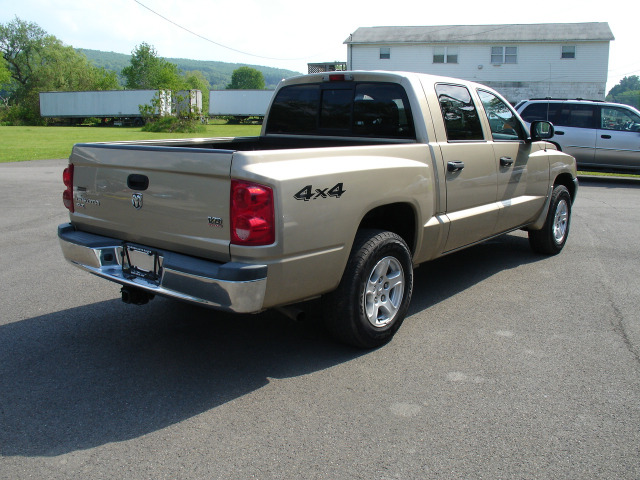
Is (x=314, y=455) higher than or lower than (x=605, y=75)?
lower

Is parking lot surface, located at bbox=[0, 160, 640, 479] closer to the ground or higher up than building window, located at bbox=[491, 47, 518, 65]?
closer to the ground

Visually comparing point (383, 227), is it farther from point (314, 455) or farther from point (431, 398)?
point (314, 455)

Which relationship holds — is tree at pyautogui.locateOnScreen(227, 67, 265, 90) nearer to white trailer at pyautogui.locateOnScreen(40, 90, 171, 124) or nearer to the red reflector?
white trailer at pyautogui.locateOnScreen(40, 90, 171, 124)

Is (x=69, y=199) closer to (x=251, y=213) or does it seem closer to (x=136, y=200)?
(x=136, y=200)

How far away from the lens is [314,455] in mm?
2867

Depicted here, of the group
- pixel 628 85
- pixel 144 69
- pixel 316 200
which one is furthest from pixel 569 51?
pixel 628 85

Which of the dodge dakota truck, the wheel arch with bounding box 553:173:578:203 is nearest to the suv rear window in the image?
the wheel arch with bounding box 553:173:578:203

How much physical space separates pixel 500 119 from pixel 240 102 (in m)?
54.2

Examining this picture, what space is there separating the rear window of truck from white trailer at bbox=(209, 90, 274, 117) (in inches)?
2055

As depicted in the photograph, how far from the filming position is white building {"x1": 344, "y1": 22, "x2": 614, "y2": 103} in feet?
124

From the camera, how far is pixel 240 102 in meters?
57.6

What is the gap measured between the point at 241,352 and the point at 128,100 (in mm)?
55574

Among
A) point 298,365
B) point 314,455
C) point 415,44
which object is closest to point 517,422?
point 314,455

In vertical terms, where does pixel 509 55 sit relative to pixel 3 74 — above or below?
below
